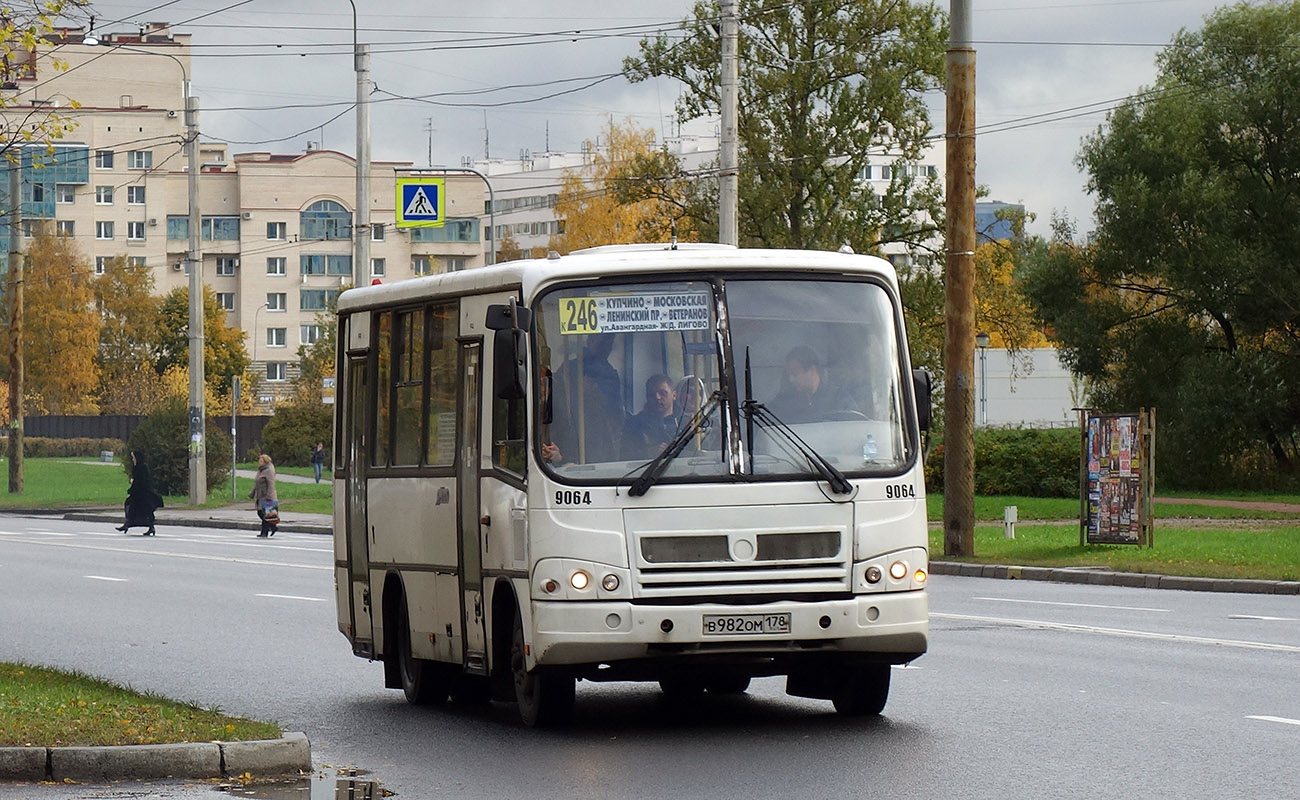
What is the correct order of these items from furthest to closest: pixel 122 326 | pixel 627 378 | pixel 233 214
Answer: pixel 233 214 < pixel 122 326 < pixel 627 378

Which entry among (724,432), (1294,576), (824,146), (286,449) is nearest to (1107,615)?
(1294,576)

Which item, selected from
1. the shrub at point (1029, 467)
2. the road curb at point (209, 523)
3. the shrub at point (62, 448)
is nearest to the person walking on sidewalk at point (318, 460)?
the road curb at point (209, 523)

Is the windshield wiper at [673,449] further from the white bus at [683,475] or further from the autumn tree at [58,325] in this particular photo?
the autumn tree at [58,325]

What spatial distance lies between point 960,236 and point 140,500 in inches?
941

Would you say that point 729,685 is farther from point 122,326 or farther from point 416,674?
point 122,326

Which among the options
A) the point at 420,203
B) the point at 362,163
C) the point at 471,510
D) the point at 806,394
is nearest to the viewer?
the point at 806,394

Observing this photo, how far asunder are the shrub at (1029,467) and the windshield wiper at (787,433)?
34.7 m

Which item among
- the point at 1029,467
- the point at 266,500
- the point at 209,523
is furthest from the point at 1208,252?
the point at 209,523

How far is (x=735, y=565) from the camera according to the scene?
1173 centimetres

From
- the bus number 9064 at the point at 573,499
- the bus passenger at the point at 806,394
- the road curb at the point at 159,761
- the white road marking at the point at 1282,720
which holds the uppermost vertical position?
the bus passenger at the point at 806,394

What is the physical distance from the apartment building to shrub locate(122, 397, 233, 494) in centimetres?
7216

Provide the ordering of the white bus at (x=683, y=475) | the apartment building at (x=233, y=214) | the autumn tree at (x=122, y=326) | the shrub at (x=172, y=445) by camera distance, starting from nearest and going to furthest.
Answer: the white bus at (x=683, y=475) < the shrub at (x=172, y=445) < the autumn tree at (x=122, y=326) < the apartment building at (x=233, y=214)

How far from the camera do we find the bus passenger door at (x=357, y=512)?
14828mm

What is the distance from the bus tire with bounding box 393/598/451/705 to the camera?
559 inches
